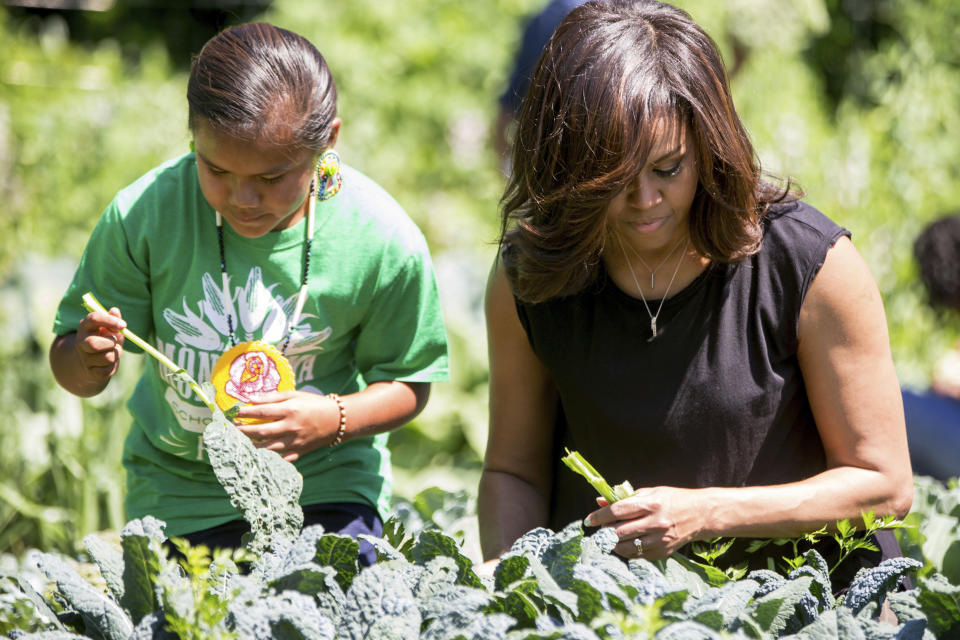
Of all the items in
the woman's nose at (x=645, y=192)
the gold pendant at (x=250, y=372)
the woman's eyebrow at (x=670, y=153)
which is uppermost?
the woman's eyebrow at (x=670, y=153)

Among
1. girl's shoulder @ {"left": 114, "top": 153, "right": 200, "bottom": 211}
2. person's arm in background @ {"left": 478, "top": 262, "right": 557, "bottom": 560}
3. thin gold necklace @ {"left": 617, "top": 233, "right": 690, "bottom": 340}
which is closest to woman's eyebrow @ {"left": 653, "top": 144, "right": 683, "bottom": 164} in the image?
thin gold necklace @ {"left": 617, "top": 233, "right": 690, "bottom": 340}

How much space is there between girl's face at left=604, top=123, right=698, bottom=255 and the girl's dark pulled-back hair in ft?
1.73

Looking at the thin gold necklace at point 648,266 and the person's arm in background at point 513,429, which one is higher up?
the thin gold necklace at point 648,266

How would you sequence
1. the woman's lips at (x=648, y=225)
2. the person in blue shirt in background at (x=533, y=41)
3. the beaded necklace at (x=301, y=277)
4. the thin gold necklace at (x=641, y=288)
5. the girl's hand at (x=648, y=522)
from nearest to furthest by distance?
the girl's hand at (x=648, y=522), the woman's lips at (x=648, y=225), the thin gold necklace at (x=641, y=288), the beaded necklace at (x=301, y=277), the person in blue shirt in background at (x=533, y=41)

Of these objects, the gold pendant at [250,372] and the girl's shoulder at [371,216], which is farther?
the girl's shoulder at [371,216]

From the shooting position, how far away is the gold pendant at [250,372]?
5.82ft

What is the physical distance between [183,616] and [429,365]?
0.83 metres

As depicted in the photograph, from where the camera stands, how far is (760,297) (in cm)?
173

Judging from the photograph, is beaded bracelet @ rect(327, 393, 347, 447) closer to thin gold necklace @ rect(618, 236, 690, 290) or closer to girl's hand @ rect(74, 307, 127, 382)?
girl's hand @ rect(74, 307, 127, 382)

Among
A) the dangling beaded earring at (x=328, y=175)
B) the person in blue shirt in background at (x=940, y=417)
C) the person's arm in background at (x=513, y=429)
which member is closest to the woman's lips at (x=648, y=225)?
the person's arm in background at (x=513, y=429)

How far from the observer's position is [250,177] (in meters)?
1.71

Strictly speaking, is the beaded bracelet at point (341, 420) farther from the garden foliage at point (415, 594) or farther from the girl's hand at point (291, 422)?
the garden foliage at point (415, 594)

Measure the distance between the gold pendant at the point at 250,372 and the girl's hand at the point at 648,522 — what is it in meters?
0.60

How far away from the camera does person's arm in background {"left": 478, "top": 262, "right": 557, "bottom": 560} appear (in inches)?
74.9
